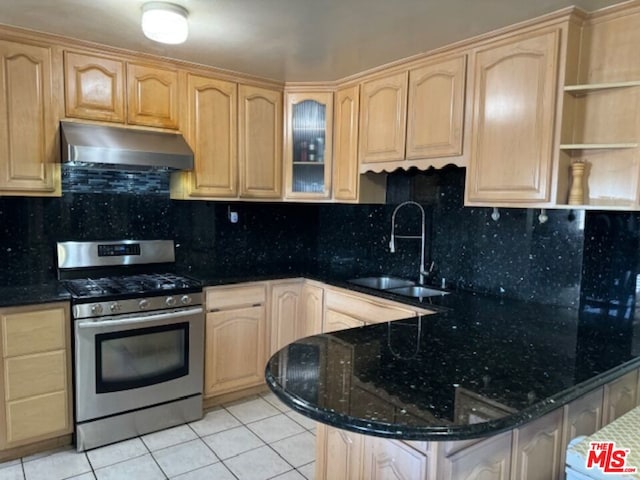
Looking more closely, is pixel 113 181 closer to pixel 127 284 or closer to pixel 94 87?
pixel 94 87

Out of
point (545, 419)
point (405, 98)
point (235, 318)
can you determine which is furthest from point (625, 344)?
point (235, 318)

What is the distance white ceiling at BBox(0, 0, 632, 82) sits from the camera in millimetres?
1958

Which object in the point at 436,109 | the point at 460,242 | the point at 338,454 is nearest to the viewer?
the point at 338,454

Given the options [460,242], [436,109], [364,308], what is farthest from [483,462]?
[436,109]

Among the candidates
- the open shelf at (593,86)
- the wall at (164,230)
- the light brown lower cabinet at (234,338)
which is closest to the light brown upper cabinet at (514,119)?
the open shelf at (593,86)

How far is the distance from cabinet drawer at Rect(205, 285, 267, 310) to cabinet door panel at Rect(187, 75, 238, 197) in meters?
0.68

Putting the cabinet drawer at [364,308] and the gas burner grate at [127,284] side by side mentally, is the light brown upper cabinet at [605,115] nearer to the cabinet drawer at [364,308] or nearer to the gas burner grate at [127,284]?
the cabinet drawer at [364,308]

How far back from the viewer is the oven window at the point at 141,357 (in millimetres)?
2514

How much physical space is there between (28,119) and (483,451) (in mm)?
2745

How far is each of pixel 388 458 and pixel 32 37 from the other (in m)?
2.74

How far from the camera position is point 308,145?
3.41 metres

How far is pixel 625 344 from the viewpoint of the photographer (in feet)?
5.59

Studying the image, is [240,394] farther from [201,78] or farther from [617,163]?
[617,163]

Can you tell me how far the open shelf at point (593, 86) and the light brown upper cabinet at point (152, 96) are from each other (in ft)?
7.49
